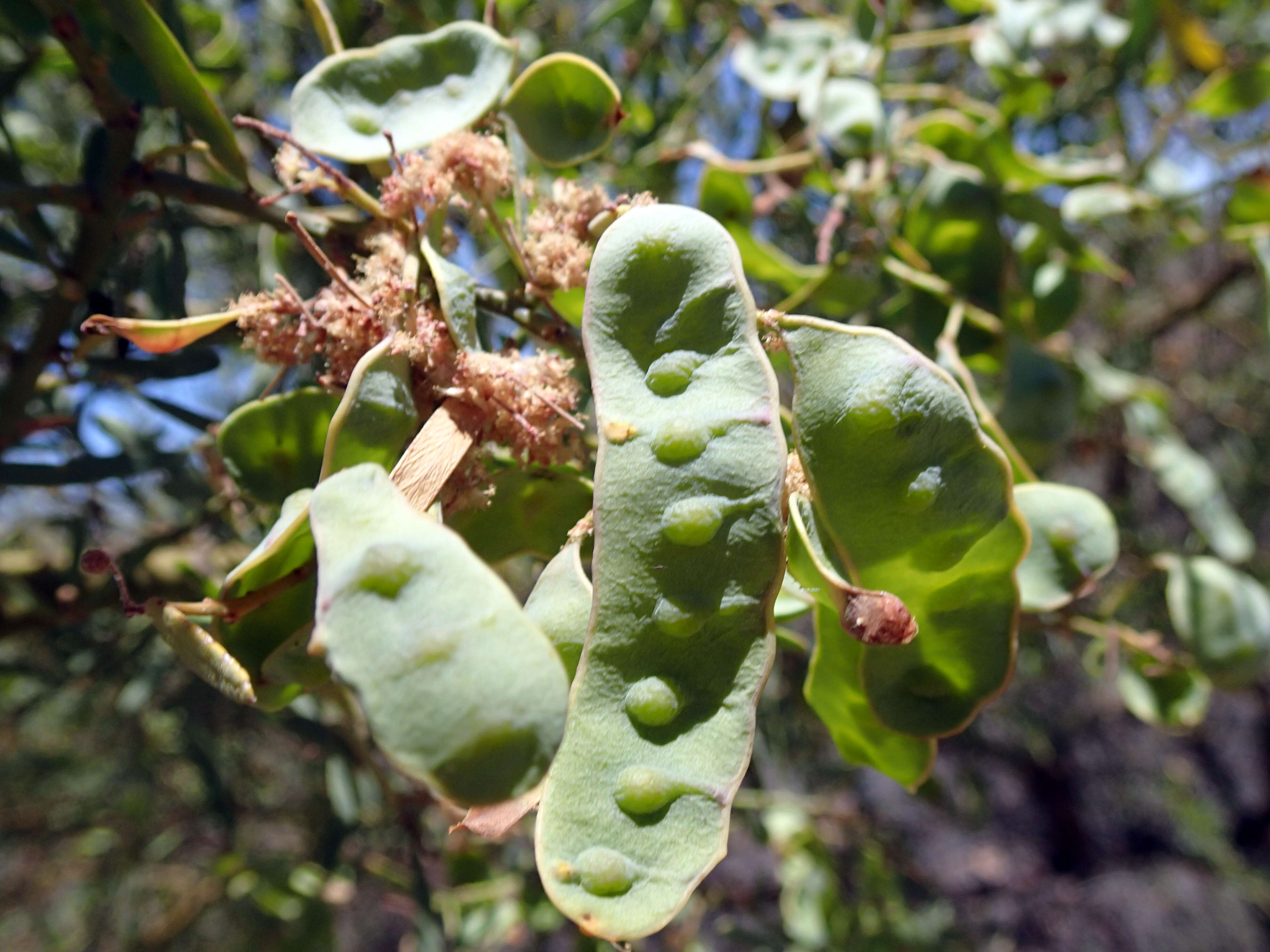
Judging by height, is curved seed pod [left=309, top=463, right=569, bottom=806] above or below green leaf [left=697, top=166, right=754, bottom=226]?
above

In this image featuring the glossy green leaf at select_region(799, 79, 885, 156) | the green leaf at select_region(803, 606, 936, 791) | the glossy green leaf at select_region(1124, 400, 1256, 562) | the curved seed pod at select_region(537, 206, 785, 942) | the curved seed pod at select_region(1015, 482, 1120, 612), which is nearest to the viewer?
the curved seed pod at select_region(537, 206, 785, 942)

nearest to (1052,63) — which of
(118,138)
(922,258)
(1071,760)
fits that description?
(922,258)

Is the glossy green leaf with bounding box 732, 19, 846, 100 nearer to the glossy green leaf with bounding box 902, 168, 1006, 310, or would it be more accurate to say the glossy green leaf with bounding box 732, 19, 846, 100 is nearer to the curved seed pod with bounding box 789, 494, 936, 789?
the glossy green leaf with bounding box 902, 168, 1006, 310

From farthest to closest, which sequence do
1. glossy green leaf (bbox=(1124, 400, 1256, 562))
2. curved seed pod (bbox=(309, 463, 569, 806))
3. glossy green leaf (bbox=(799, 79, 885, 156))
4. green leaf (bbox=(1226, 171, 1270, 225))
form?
glossy green leaf (bbox=(1124, 400, 1256, 562))
green leaf (bbox=(1226, 171, 1270, 225))
glossy green leaf (bbox=(799, 79, 885, 156))
curved seed pod (bbox=(309, 463, 569, 806))

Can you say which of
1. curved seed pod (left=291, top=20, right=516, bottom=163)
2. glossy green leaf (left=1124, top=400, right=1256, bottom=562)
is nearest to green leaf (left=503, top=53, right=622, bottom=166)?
curved seed pod (left=291, top=20, right=516, bottom=163)

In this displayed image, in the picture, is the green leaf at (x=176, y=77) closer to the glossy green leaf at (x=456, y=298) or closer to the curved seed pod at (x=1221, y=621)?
the glossy green leaf at (x=456, y=298)

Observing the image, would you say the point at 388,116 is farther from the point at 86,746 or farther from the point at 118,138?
the point at 86,746

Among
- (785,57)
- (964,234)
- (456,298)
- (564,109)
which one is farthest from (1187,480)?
(456,298)

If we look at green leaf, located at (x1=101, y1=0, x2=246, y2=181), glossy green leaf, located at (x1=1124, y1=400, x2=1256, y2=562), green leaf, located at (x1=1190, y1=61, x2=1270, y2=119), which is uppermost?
green leaf, located at (x1=101, y1=0, x2=246, y2=181)
